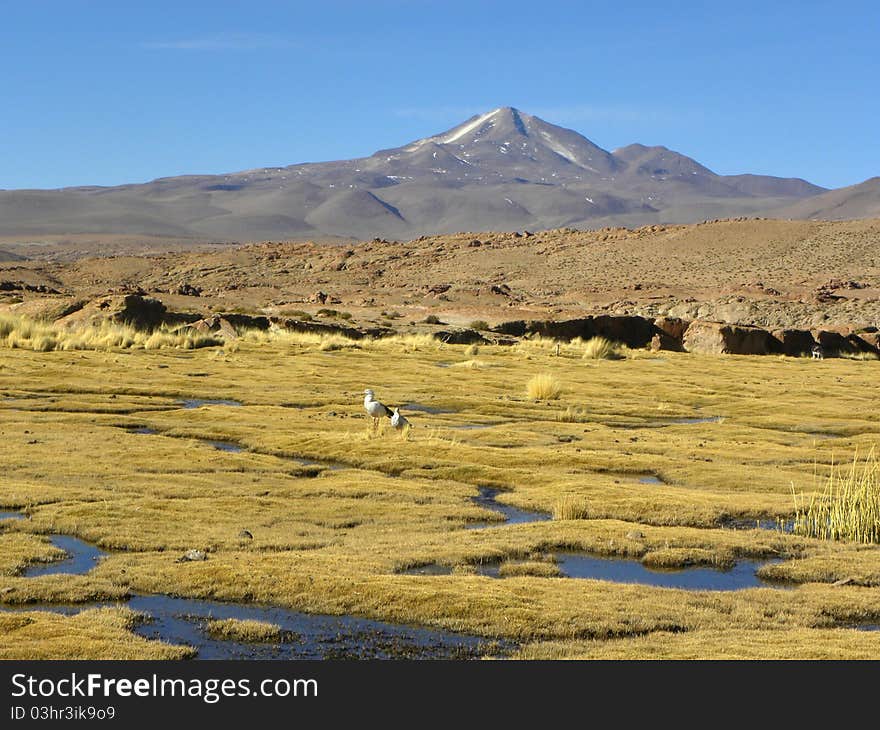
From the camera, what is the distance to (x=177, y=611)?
12.5m

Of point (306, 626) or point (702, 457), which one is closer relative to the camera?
point (306, 626)

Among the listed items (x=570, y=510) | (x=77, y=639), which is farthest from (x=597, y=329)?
(x=77, y=639)

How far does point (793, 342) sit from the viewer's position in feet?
189

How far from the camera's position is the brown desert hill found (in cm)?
7544

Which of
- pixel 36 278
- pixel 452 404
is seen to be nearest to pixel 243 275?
pixel 36 278

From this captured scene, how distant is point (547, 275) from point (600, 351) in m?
52.4

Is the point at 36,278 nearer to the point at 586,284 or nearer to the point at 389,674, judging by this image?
the point at 586,284

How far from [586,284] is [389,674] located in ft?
292

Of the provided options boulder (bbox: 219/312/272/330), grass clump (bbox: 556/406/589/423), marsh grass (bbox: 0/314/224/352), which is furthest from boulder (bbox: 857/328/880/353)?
grass clump (bbox: 556/406/589/423)

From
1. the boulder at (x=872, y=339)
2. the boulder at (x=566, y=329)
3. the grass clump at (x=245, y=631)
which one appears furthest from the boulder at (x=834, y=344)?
the grass clump at (x=245, y=631)

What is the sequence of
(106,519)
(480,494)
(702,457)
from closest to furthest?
(106,519)
(480,494)
(702,457)

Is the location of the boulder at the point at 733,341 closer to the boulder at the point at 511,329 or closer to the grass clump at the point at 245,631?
the boulder at the point at 511,329

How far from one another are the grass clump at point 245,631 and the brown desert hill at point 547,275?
5179 centimetres

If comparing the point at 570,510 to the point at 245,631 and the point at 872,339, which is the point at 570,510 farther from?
the point at 872,339
